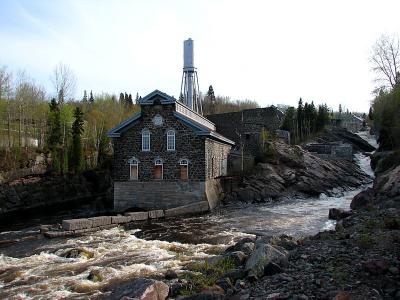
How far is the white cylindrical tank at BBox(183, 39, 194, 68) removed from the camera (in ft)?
128

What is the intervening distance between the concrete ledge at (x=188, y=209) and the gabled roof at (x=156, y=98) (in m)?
7.46

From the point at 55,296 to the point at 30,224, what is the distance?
50.3ft

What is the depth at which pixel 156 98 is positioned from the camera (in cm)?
2767

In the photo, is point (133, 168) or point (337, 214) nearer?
point (337, 214)

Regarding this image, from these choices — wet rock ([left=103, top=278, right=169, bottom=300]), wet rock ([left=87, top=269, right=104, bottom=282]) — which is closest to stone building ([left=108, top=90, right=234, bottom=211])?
wet rock ([left=87, top=269, right=104, bottom=282])

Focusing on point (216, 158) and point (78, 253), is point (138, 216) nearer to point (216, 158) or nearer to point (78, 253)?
point (78, 253)

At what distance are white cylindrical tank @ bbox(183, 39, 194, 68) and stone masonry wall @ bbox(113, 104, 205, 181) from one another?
1323 centimetres

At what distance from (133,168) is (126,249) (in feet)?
42.4

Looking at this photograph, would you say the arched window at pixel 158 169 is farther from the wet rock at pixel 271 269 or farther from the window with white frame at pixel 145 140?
the wet rock at pixel 271 269

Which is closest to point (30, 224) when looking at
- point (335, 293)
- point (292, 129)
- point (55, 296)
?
point (55, 296)

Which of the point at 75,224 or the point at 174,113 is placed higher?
the point at 174,113

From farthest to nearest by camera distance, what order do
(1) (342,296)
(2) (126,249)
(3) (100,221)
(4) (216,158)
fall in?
(4) (216,158) → (3) (100,221) → (2) (126,249) → (1) (342,296)

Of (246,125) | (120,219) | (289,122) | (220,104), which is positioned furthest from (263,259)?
(220,104)

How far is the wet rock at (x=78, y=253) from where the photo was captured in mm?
14407
